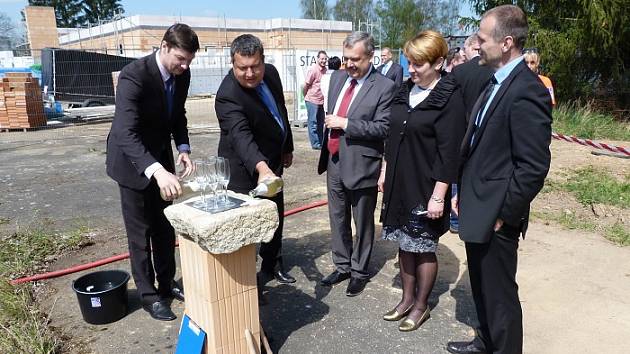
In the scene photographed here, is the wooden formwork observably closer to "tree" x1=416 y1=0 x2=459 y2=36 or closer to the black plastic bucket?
the black plastic bucket

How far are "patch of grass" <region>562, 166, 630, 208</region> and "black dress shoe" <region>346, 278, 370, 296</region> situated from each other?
3.47m

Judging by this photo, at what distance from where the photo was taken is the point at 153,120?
2.99 meters

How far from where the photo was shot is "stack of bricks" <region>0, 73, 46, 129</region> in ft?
37.6

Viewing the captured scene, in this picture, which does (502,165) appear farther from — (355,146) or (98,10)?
(98,10)

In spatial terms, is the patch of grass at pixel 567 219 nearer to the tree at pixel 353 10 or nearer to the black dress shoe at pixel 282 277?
the black dress shoe at pixel 282 277

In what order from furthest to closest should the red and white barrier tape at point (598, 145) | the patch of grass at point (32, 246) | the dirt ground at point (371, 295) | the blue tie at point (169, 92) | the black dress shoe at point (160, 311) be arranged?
the red and white barrier tape at point (598, 145)
the patch of grass at point (32, 246)
the black dress shoe at point (160, 311)
the blue tie at point (169, 92)
the dirt ground at point (371, 295)

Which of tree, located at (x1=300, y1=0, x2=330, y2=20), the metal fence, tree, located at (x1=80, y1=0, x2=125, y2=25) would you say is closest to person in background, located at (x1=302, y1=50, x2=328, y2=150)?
the metal fence

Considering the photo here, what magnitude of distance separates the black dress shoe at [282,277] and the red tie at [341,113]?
108 cm

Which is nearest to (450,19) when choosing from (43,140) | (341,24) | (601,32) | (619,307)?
(341,24)

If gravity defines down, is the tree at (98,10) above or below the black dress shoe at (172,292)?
above

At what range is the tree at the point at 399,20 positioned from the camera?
134 feet

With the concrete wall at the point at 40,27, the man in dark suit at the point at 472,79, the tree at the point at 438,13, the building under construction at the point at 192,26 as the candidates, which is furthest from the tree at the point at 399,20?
the man in dark suit at the point at 472,79

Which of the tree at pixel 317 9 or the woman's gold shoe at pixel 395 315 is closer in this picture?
the woman's gold shoe at pixel 395 315

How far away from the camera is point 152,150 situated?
3066 mm
